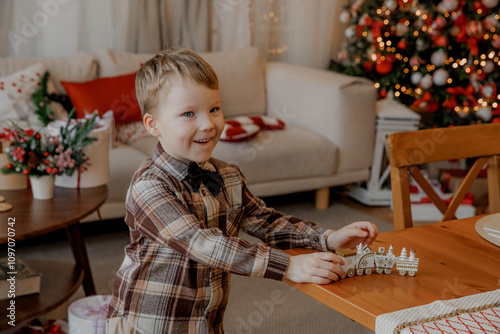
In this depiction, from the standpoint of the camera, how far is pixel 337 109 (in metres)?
3.33

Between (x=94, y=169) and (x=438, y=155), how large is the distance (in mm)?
1193

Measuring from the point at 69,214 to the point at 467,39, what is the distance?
2693mm

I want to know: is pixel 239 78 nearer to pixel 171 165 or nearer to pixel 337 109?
pixel 337 109

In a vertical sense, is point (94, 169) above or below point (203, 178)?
below

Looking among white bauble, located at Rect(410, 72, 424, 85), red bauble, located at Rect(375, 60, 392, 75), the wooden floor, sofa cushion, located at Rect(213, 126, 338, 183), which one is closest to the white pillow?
sofa cushion, located at Rect(213, 126, 338, 183)

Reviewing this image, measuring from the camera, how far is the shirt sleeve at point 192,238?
3.34ft

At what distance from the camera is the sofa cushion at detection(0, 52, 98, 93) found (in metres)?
3.02

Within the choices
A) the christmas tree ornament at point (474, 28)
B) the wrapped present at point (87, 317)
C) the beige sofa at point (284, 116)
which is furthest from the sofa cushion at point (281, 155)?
the wrapped present at point (87, 317)

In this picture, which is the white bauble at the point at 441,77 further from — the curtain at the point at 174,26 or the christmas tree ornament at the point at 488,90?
the curtain at the point at 174,26

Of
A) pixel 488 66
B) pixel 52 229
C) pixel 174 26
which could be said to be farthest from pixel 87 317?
pixel 488 66

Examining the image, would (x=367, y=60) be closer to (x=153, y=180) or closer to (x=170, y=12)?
(x=170, y=12)

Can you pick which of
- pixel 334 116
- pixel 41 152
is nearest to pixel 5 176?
pixel 41 152

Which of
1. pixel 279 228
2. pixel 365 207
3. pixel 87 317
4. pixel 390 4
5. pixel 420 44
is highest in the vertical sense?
pixel 390 4

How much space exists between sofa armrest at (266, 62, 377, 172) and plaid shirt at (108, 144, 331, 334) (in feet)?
7.20
